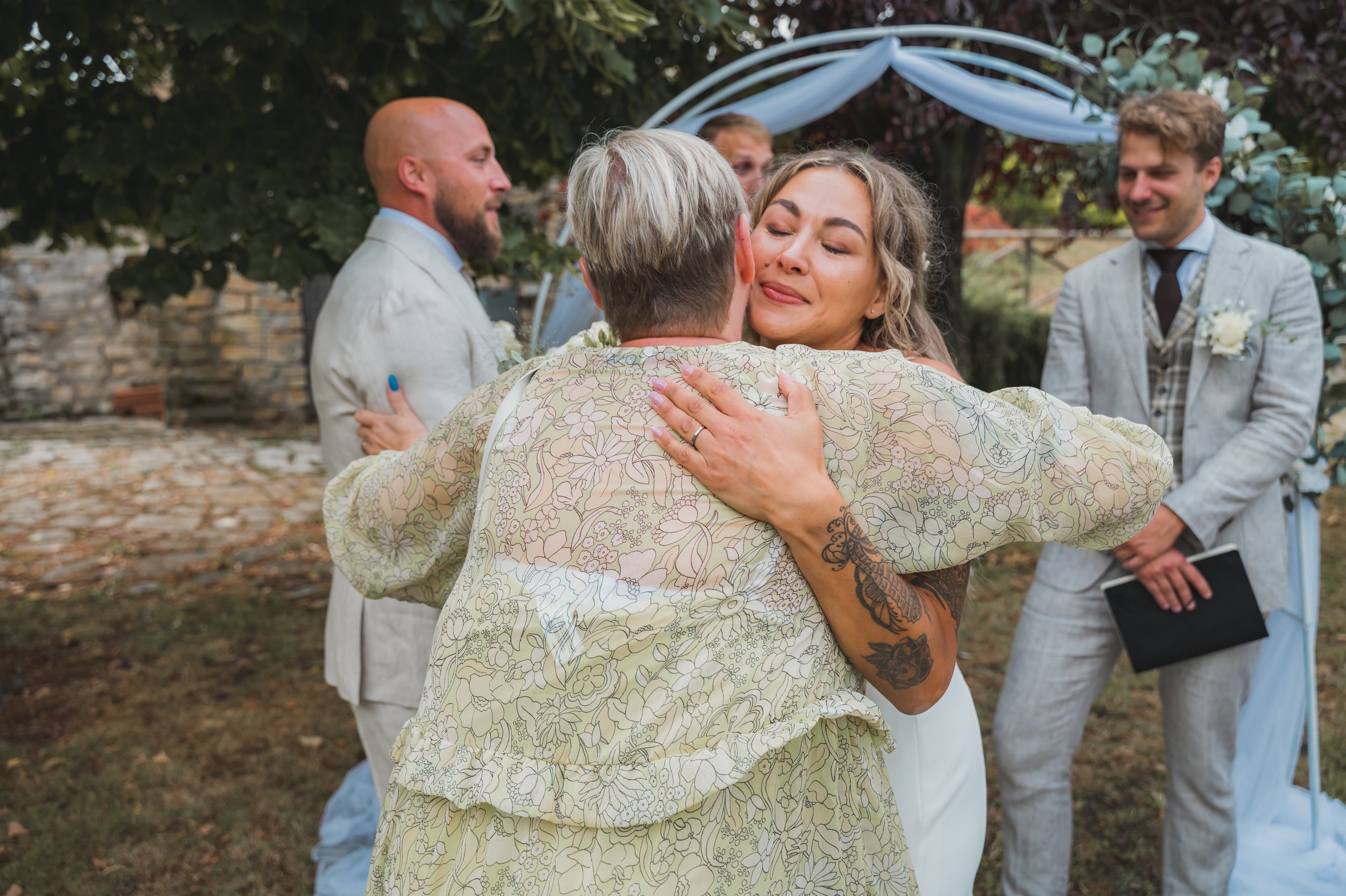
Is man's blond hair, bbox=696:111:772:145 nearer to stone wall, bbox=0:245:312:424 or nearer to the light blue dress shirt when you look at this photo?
the light blue dress shirt

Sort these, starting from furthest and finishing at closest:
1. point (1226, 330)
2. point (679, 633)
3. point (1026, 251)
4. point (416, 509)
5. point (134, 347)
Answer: point (1026, 251), point (134, 347), point (1226, 330), point (416, 509), point (679, 633)

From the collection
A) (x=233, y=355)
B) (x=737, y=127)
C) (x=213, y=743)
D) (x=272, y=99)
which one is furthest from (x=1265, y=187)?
(x=233, y=355)

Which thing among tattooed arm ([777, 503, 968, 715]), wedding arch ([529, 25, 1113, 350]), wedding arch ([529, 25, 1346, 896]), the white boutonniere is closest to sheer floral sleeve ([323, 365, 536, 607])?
tattooed arm ([777, 503, 968, 715])

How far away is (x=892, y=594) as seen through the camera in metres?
1.48

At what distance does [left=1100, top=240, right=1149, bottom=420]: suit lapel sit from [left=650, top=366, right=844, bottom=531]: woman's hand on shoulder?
196cm

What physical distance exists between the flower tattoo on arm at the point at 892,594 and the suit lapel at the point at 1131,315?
1662mm

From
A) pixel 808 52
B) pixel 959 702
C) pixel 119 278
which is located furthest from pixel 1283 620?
pixel 119 278

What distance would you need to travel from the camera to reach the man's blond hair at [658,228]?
4.68 feet

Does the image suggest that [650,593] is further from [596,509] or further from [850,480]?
[850,480]

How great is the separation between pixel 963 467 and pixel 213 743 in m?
4.33

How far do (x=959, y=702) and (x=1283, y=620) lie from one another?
7.00 ft

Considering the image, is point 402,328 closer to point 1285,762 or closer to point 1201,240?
point 1201,240

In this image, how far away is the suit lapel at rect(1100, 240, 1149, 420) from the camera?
9.91 feet

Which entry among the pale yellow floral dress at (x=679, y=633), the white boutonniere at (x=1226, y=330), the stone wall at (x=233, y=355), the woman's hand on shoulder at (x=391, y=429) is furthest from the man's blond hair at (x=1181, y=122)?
the stone wall at (x=233, y=355)
